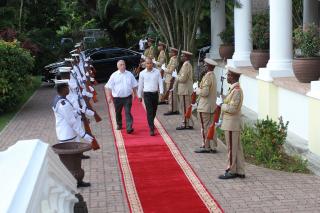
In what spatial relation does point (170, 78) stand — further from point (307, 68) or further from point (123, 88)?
point (307, 68)

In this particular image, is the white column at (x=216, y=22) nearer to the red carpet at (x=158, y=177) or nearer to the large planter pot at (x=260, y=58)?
the large planter pot at (x=260, y=58)

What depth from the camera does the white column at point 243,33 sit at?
16.8 m

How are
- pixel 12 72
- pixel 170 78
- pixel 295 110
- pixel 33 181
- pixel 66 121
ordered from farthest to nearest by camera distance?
pixel 12 72 < pixel 170 78 < pixel 295 110 < pixel 66 121 < pixel 33 181

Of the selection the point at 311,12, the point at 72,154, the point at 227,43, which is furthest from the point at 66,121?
the point at 311,12

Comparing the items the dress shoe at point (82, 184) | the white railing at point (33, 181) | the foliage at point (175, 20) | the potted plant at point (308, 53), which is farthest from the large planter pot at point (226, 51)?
the white railing at point (33, 181)

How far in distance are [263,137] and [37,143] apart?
23.9ft

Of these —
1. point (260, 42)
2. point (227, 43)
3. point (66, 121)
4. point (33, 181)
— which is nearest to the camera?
point (33, 181)

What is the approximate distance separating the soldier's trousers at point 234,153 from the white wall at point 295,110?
2186mm

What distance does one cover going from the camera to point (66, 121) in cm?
921

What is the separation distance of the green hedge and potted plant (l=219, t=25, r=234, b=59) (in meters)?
6.35

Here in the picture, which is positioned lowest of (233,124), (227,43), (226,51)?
(233,124)

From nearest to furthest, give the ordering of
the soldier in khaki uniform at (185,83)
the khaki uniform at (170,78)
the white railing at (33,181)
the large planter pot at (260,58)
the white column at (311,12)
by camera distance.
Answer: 1. the white railing at (33,181)
2. the soldier in khaki uniform at (185,83)
3. the large planter pot at (260,58)
4. the khaki uniform at (170,78)
5. the white column at (311,12)

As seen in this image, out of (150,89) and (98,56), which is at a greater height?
(98,56)

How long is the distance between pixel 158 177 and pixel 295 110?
3.52 m
